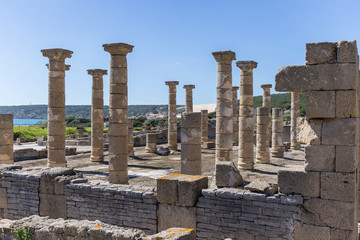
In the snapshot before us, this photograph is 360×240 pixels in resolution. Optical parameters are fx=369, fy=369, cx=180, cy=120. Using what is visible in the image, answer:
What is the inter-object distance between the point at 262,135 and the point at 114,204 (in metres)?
12.2

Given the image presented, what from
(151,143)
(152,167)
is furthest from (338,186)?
(151,143)

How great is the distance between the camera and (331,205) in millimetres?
7129

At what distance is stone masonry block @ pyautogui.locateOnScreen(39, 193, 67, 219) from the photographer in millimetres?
9812

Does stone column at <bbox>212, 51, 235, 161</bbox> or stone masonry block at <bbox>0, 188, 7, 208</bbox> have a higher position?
stone column at <bbox>212, 51, 235, 161</bbox>

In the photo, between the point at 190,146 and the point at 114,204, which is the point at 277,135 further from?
the point at 114,204

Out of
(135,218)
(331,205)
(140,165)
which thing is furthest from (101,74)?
(331,205)

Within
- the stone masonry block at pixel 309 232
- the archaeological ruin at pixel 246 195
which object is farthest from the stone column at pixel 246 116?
the stone masonry block at pixel 309 232

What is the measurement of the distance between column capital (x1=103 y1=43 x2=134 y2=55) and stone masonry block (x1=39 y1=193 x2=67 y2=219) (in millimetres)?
5845

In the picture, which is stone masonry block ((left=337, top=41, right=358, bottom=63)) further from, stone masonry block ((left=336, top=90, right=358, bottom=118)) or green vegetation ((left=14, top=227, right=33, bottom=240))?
green vegetation ((left=14, top=227, right=33, bottom=240))

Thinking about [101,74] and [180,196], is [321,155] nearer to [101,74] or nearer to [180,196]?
[180,196]

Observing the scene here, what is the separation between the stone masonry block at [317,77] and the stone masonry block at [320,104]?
0.10 m

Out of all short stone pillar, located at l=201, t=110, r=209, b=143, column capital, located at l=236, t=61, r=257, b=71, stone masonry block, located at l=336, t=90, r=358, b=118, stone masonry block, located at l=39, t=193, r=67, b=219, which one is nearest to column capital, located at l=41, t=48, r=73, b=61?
stone masonry block, located at l=39, t=193, r=67, b=219

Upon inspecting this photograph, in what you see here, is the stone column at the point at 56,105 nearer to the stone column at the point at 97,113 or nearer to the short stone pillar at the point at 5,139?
the short stone pillar at the point at 5,139

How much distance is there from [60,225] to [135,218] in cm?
262
